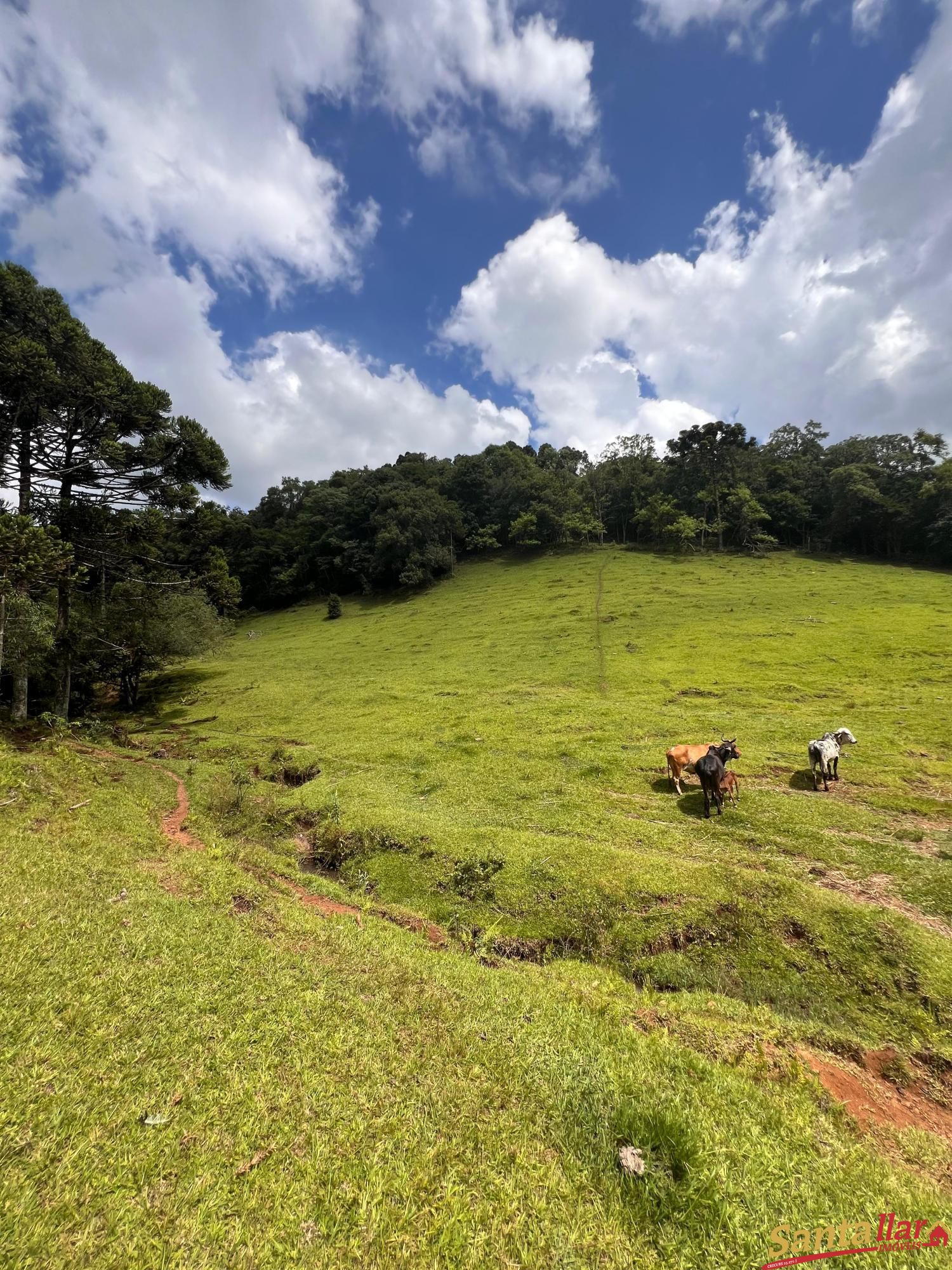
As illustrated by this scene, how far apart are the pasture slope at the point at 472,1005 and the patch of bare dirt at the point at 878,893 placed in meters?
0.06

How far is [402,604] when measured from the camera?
202ft

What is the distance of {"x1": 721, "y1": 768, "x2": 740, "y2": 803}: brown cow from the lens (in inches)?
501

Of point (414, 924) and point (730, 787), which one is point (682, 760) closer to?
point (730, 787)

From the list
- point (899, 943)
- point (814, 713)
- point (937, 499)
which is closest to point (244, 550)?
point (814, 713)

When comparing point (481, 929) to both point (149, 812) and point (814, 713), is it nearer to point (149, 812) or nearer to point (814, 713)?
point (149, 812)

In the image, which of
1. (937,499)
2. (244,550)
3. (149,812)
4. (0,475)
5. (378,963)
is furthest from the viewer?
(244,550)

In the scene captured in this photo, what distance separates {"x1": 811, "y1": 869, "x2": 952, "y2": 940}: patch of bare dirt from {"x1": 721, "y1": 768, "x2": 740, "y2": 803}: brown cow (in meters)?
2.95

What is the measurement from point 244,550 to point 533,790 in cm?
7722

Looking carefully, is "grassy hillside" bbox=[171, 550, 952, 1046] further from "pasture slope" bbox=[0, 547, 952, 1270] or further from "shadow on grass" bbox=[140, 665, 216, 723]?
→ "shadow on grass" bbox=[140, 665, 216, 723]

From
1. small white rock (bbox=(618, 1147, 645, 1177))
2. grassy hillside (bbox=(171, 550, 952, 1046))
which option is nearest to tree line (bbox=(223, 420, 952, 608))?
grassy hillside (bbox=(171, 550, 952, 1046))

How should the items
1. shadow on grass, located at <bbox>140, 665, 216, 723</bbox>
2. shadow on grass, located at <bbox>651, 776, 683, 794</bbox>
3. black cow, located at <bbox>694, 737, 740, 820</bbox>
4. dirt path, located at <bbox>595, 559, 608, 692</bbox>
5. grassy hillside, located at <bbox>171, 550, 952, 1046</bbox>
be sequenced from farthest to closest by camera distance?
shadow on grass, located at <bbox>140, 665, 216, 723</bbox>, dirt path, located at <bbox>595, 559, 608, 692</bbox>, shadow on grass, located at <bbox>651, 776, 683, 794</bbox>, black cow, located at <bbox>694, 737, 740, 820</bbox>, grassy hillside, located at <bbox>171, 550, 952, 1046</bbox>

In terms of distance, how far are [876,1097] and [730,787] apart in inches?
318

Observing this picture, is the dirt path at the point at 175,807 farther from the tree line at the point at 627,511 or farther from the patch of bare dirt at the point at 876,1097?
the tree line at the point at 627,511

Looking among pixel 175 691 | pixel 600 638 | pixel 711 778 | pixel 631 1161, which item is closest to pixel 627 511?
pixel 600 638
